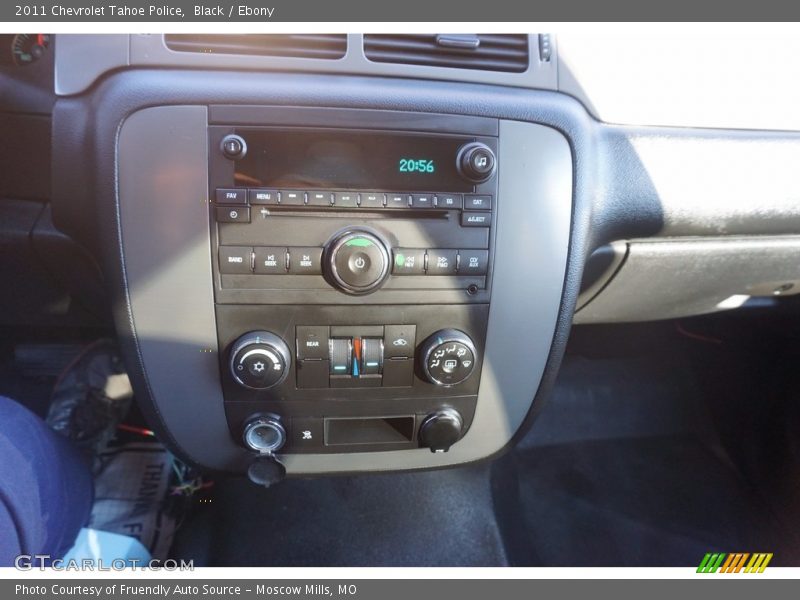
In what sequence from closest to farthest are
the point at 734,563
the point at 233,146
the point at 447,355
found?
the point at 233,146 → the point at 447,355 → the point at 734,563

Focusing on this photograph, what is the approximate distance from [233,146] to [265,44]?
164mm

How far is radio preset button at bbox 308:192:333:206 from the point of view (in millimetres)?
823

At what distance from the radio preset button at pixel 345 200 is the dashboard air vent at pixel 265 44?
207 mm

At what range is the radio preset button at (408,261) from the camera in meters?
0.87

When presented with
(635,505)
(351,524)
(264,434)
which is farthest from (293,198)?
(635,505)

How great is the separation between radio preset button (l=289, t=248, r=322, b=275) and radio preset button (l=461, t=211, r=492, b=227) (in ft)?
0.77

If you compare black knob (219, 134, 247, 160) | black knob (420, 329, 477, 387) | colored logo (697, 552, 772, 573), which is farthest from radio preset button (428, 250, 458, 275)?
colored logo (697, 552, 772, 573)

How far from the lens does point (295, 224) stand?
0.84 meters

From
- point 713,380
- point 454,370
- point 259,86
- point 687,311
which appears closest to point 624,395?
point 713,380

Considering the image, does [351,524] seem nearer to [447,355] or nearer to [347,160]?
[447,355]

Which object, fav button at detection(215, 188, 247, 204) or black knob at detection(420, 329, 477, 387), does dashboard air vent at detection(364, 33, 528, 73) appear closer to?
fav button at detection(215, 188, 247, 204)

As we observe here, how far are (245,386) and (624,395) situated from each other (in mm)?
1380

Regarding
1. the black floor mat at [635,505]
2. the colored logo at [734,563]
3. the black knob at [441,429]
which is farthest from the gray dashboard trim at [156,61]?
the colored logo at [734,563]

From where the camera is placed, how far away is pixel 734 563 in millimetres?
1392
